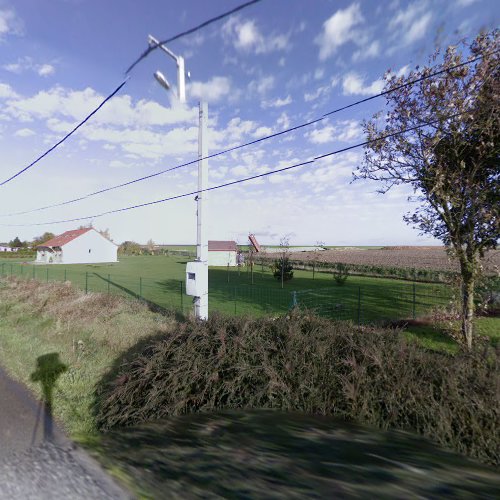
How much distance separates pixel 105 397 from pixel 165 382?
112cm

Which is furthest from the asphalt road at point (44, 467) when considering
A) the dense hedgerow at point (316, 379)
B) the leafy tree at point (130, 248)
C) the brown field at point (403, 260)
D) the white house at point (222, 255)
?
the leafy tree at point (130, 248)

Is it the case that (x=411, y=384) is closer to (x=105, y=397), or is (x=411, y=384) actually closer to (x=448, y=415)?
(x=448, y=415)

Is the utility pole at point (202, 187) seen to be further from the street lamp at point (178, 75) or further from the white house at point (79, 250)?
the white house at point (79, 250)

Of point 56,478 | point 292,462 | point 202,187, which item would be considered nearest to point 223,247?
point 202,187

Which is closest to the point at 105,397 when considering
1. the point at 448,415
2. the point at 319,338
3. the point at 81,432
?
the point at 81,432

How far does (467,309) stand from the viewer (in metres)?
6.30

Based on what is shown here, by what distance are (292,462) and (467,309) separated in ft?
20.0

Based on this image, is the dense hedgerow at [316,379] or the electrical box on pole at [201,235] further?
the electrical box on pole at [201,235]

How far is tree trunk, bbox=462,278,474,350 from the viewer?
6.07 meters

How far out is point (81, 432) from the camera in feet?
12.7

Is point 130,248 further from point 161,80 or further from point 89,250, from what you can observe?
point 161,80

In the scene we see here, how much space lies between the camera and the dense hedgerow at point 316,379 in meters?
2.57

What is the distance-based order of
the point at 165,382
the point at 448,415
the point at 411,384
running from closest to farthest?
the point at 448,415 → the point at 411,384 → the point at 165,382

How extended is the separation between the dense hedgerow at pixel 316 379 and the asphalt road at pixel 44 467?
0.73m
